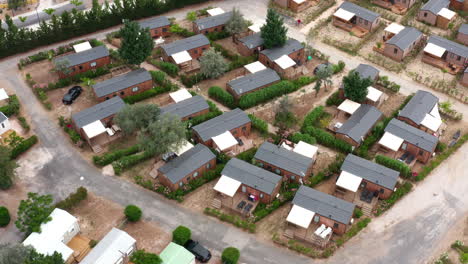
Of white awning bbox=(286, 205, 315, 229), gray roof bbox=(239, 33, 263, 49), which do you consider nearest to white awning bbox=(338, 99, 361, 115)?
gray roof bbox=(239, 33, 263, 49)

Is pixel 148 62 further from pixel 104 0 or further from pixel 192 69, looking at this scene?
pixel 104 0

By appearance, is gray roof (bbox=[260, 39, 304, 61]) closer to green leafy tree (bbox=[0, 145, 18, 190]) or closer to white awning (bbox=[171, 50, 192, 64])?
white awning (bbox=[171, 50, 192, 64])

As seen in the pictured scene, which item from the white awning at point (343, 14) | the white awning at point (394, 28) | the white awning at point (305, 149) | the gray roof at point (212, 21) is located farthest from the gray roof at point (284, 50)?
the white awning at point (305, 149)

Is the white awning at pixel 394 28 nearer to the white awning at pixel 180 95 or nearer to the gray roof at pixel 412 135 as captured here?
the gray roof at pixel 412 135

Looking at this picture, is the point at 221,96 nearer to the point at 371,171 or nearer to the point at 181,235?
the point at 371,171

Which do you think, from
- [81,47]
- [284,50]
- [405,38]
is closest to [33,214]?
[81,47]

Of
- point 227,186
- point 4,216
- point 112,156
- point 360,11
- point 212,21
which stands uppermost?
point 360,11

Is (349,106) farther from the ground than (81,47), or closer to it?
closer to it

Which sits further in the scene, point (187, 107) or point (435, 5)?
point (435, 5)
